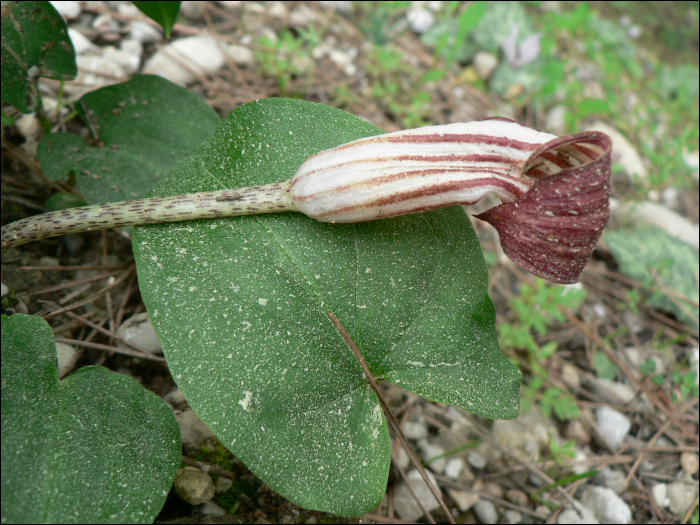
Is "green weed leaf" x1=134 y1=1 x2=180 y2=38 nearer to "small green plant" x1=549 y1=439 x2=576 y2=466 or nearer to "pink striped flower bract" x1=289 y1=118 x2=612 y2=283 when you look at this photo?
"pink striped flower bract" x1=289 y1=118 x2=612 y2=283

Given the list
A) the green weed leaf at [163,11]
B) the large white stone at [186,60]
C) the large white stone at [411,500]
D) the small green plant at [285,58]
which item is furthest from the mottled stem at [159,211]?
the small green plant at [285,58]

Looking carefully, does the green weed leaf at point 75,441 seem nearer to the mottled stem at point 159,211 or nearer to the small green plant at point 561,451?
the mottled stem at point 159,211

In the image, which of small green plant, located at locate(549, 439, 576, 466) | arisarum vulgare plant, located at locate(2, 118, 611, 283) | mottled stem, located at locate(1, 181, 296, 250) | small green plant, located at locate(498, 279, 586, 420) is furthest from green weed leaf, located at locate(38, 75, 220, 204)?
small green plant, located at locate(549, 439, 576, 466)

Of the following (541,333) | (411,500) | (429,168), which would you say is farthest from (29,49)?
(541,333)

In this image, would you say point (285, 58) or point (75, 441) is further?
point (285, 58)

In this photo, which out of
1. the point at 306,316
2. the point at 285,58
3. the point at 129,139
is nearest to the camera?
the point at 306,316

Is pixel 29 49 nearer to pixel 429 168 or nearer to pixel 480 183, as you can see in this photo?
pixel 429 168

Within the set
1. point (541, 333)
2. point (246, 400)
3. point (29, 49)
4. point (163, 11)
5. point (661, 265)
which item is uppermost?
point (163, 11)

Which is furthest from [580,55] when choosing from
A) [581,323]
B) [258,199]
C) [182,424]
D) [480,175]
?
[182,424]
